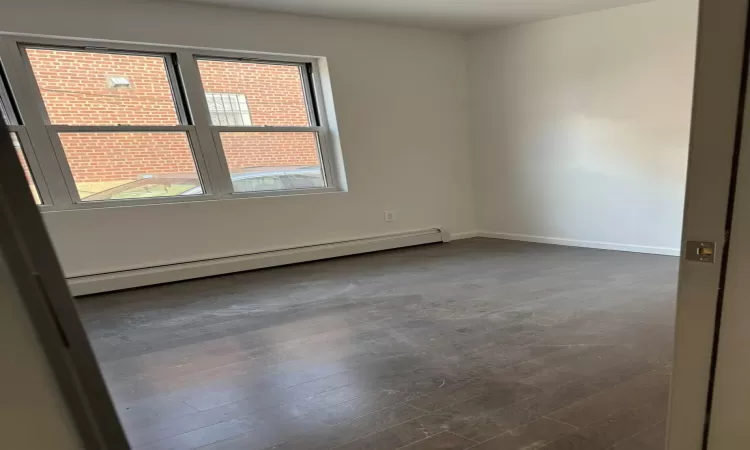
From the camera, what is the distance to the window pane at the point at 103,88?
3398mm

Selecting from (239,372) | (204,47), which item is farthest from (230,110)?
(239,372)

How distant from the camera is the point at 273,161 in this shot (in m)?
4.36

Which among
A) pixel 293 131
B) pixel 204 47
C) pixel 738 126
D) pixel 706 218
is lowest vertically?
pixel 706 218

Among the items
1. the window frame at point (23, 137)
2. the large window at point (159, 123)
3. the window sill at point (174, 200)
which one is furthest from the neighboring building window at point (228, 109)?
the window frame at point (23, 137)

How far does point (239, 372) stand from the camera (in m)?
2.03

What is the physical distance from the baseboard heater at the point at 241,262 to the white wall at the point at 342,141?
76 millimetres

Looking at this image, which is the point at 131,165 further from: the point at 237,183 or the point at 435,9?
the point at 435,9

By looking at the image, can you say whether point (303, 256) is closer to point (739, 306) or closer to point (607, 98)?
point (607, 98)

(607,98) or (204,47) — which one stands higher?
(204,47)

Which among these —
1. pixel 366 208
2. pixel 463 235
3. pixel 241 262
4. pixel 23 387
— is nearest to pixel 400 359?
pixel 23 387

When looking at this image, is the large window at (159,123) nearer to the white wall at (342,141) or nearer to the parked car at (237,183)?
the parked car at (237,183)

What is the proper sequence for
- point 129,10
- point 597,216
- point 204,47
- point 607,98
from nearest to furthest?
point 129,10 < point 204,47 < point 607,98 < point 597,216

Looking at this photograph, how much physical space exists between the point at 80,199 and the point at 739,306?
14.2 feet

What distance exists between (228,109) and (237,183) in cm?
76
